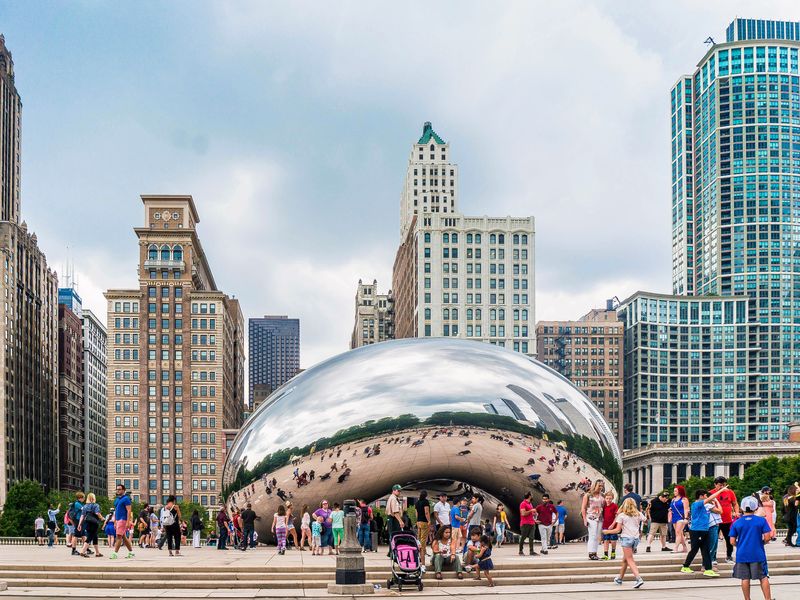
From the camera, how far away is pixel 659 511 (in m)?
24.2

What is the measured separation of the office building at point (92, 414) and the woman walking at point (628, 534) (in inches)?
6694

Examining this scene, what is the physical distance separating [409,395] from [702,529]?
8.64 metres

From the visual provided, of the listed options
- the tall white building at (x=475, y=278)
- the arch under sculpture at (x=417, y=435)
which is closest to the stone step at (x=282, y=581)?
the arch under sculpture at (x=417, y=435)

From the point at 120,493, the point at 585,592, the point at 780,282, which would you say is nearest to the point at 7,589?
the point at 120,493

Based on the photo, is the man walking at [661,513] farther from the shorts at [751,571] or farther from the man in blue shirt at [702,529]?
the shorts at [751,571]

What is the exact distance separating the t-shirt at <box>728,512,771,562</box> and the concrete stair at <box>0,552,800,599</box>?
533 centimetres

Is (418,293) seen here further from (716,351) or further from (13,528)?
(716,351)

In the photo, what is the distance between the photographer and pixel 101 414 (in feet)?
648

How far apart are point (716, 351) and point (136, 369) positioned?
11496cm

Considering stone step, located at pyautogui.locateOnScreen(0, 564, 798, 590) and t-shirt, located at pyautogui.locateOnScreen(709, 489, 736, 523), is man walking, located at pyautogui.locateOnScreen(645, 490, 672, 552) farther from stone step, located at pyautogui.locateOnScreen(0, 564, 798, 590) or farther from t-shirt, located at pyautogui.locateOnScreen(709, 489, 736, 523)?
stone step, located at pyautogui.locateOnScreen(0, 564, 798, 590)

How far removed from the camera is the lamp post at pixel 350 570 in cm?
1803

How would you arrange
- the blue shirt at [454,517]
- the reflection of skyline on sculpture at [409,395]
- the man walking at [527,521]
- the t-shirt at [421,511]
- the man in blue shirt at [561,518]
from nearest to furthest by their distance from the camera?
1. the blue shirt at [454,517]
2. the t-shirt at [421,511]
3. the man walking at [527,521]
4. the reflection of skyline on sculpture at [409,395]
5. the man in blue shirt at [561,518]

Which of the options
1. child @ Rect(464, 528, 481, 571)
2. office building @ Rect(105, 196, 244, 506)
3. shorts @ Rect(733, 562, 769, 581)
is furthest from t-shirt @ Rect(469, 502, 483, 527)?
office building @ Rect(105, 196, 244, 506)

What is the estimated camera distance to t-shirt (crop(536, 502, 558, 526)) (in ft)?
79.4
